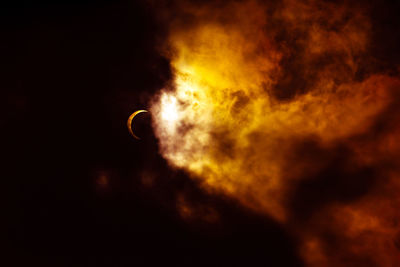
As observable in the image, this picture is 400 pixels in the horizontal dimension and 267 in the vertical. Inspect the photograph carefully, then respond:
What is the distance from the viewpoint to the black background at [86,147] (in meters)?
3.61

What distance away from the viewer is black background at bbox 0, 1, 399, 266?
3.61 meters

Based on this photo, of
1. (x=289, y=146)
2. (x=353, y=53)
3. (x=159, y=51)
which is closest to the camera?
(x=353, y=53)

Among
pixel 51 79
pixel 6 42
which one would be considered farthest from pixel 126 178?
pixel 6 42

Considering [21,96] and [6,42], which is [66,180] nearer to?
[21,96]

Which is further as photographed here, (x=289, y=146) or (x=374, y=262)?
(x=289, y=146)

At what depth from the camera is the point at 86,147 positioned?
12.4ft

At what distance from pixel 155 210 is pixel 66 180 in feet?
4.76

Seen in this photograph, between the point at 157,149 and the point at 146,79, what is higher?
the point at 146,79

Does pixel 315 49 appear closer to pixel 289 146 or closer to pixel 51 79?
pixel 289 146

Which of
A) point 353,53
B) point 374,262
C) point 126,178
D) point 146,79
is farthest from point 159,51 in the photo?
point 374,262

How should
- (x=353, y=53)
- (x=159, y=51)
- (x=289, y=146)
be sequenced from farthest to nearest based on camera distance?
(x=159, y=51) → (x=289, y=146) → (x=353, y=53)

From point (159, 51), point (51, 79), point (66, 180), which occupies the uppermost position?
point (159, 51)

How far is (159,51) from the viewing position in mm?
3545

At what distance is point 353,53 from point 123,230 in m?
3.98
